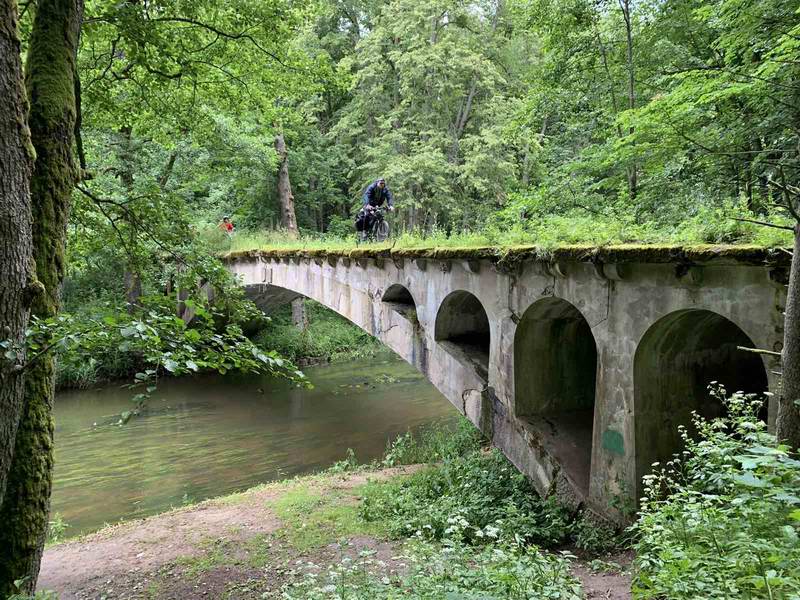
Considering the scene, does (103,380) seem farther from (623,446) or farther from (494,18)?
(494,18)

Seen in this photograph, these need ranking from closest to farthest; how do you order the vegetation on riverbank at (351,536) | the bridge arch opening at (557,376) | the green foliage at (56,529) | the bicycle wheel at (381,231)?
1. the vegetation on riverbank at (351,536)
2. the bridge arch opening at (557,376)
3. the green foliage at (56,529)
4. the bicycle wheel at (381,231)

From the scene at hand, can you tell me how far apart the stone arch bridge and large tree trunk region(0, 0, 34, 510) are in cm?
421

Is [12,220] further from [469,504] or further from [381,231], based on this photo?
[381,231]

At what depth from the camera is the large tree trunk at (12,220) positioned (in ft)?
9.60

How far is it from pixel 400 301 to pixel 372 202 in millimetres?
2410

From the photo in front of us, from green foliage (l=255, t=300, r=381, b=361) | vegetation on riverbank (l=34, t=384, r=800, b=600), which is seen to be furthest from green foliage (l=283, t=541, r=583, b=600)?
green foliage (l=255, t=300, r=381, b=361)

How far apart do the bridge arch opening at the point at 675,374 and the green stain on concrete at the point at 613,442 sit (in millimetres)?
150

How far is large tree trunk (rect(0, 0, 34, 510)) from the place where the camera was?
2.93m

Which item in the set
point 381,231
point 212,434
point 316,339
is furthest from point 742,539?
point 316,339

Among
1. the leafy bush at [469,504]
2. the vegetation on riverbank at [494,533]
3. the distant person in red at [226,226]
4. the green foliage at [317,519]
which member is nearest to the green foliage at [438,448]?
the vegetation on riverbank at [494,533]

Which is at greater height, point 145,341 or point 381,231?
point 381,231

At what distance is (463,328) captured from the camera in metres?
8.57

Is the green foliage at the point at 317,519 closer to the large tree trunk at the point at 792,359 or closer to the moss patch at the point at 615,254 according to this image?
the moss patch at the point at 615,254

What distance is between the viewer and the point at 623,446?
494 cm
